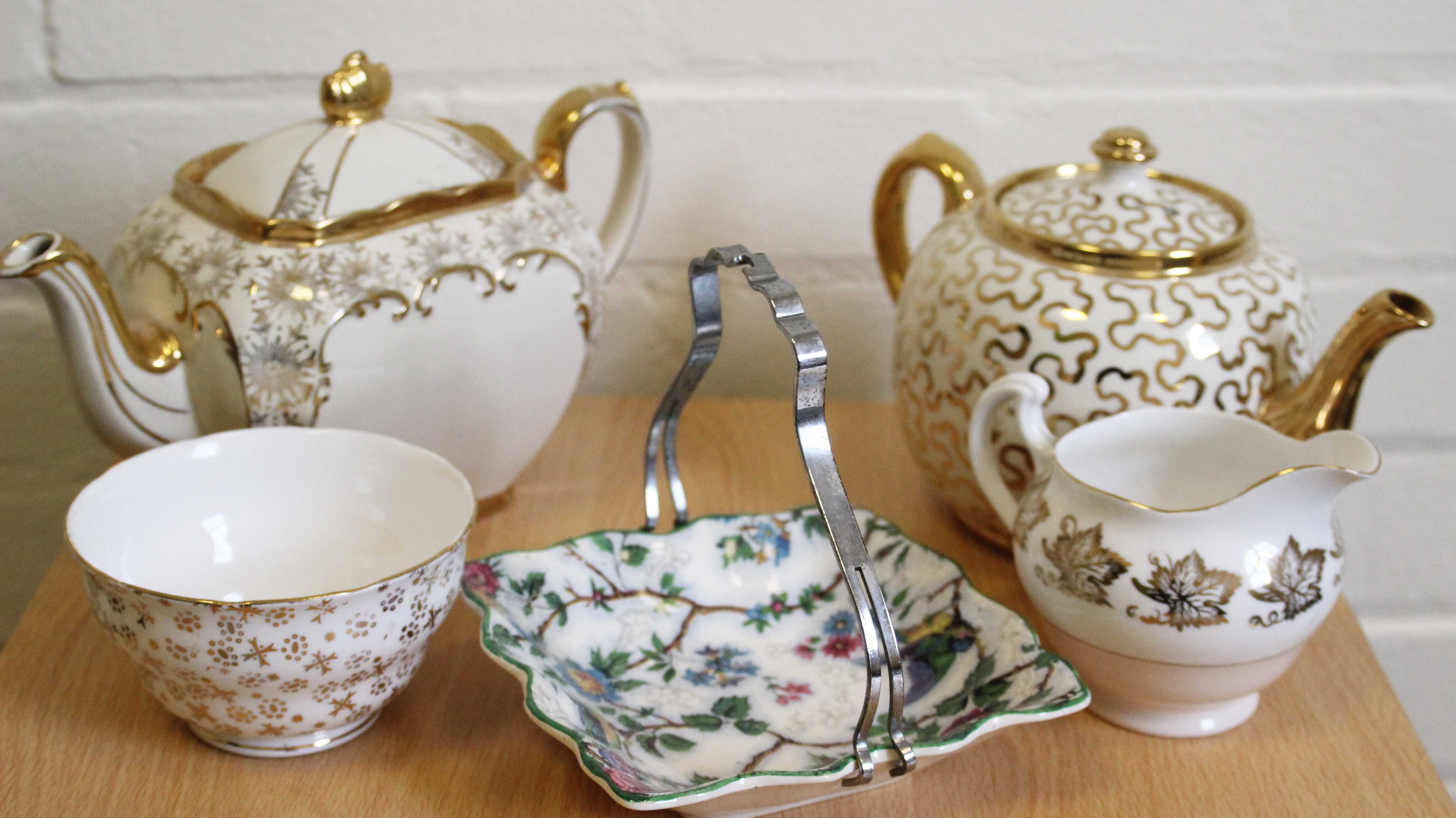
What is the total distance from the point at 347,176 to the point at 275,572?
0.54ft

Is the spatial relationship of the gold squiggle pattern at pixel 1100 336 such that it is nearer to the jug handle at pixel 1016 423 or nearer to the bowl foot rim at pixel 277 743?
the jug handle at pixel 1016 423

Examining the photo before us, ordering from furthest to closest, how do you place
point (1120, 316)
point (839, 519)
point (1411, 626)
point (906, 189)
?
1. point (1411, 626)
2. point (906, 189)
3. point (1120, 316)
4. point (839, 519)

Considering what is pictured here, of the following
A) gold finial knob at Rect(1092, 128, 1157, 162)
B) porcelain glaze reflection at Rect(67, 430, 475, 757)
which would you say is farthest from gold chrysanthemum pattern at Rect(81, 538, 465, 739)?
gold finial knob at Rect(1092, 128, 1157, 162)

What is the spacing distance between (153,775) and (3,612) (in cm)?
52

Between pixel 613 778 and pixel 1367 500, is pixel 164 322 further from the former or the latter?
pixel 1367 500

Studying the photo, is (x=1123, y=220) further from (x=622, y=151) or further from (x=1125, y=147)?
(x=622, y=151)

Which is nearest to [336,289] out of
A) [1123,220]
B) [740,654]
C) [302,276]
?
[302,276]

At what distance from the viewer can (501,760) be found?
395 millimetres

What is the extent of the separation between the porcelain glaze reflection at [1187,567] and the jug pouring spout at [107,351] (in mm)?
334

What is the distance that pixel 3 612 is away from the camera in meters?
0.79

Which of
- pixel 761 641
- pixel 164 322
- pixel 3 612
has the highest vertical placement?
pixel 164 322

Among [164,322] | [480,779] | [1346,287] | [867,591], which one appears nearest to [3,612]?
[164,322]

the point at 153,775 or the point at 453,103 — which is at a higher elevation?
the point at 453,103

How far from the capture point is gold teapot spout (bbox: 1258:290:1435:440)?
442 millimetres
